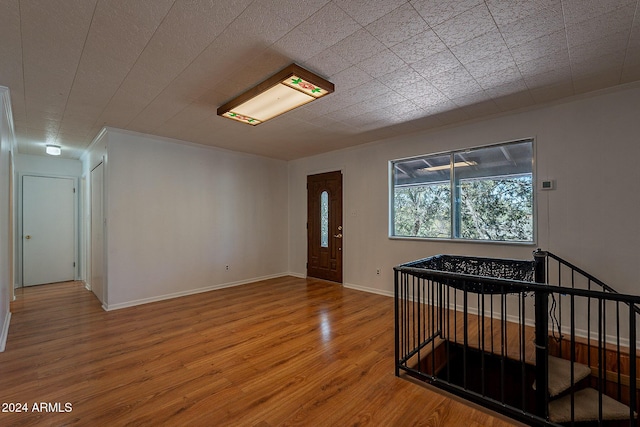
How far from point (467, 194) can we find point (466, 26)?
99.2 inches

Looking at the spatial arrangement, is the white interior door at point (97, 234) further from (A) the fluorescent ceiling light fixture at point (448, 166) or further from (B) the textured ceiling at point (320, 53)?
(A) the fluorescent ceiling light fixture at point (448, 166)

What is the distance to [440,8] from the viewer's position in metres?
1.86

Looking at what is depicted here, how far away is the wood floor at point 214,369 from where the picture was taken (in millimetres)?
1946

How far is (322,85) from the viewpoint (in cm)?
265

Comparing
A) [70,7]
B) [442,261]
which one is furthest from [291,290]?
[70,7]

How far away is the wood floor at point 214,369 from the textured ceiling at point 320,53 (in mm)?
2572

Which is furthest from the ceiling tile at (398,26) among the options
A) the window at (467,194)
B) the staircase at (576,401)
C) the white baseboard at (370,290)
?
the white baseboard at (370,290)

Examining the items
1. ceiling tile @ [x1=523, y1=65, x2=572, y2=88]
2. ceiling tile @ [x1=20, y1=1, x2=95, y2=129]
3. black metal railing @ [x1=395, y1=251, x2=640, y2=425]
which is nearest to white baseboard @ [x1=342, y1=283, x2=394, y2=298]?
black metal railing @ [x1=395, y1=251, x2=640, y2=425]

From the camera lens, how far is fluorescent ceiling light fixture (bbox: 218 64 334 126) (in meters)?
2.54

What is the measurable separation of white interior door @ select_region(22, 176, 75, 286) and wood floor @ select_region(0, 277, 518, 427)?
1.95 meters

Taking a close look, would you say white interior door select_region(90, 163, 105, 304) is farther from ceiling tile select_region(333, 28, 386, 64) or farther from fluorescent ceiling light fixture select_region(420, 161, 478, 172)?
fluorescent ceiling light fixture select_region(420, 161, 478, 172)

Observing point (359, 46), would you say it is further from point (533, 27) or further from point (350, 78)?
point (533, 27)

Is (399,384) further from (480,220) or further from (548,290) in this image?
(480,220)

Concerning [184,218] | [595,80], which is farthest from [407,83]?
[184,218]
